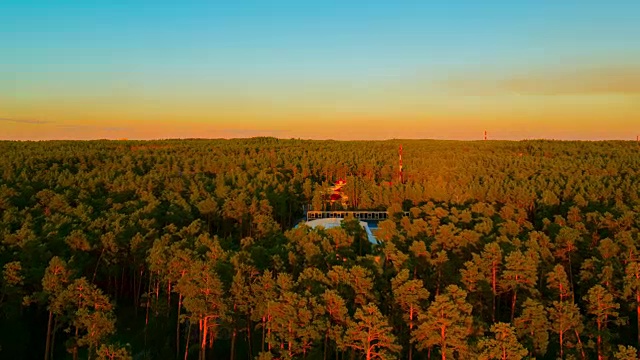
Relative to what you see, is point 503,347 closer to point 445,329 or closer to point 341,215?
point 445,329

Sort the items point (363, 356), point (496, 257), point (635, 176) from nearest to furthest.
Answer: point (363, 356)
point (496, 257)
point (635, 176)

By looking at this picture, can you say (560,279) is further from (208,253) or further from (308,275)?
(208,253)

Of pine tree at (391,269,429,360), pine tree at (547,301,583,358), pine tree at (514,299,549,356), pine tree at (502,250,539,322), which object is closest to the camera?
pine tree at (514,299,549,356)

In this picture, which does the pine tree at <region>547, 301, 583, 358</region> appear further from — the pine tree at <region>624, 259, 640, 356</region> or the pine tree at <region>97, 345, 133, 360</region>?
the pine tree at <region>97, 345, 133, 360</region>

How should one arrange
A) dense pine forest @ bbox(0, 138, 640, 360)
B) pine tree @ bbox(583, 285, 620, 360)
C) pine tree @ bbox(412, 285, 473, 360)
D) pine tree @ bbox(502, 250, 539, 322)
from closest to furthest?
1. pine tree @ bbox(412, 285, 473, 360)
2. dense pine forest @ bbox(0, 138, 640, 360)
3. pine tree @ bbox(583, 285, 620, 360)
4. pine tree @ bbox(502, 250, 539, 322)

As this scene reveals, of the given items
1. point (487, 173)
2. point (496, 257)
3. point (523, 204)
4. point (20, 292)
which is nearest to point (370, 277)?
point (496, 257)

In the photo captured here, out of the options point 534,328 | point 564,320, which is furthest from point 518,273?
point 534,328

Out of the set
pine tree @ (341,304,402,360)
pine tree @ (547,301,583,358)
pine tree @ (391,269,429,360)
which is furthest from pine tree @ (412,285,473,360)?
pine tree @ (547,301,583,358)

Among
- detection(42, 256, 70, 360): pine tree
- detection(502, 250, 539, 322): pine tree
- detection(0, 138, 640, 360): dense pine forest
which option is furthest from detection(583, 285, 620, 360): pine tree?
detection(42, 256, 70, 360): pine tree

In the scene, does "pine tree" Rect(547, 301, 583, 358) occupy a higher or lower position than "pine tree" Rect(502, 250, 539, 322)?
lower

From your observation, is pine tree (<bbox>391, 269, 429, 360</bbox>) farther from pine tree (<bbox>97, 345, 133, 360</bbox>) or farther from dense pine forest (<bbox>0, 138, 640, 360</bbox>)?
pine tree (<bbox>97, 345, 133, 360</bbox>)

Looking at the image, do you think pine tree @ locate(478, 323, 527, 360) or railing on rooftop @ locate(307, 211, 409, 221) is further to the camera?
railing on rooftop @ locate(307, 211, 409, 221)
